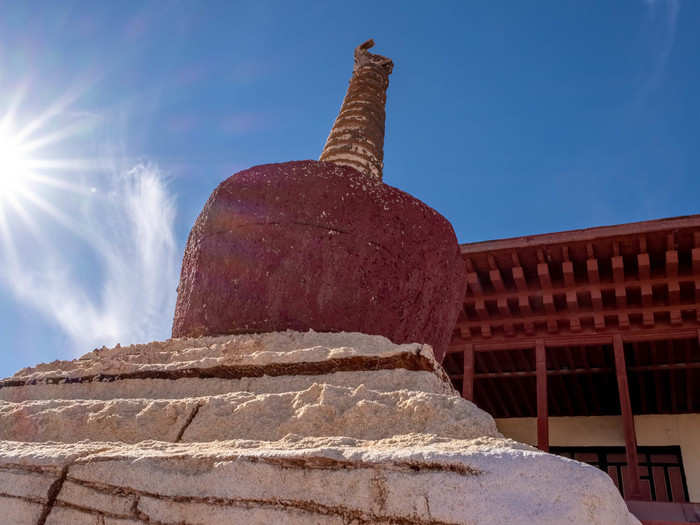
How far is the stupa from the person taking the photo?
948mm

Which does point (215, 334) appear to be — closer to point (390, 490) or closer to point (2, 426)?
point (2, 426)

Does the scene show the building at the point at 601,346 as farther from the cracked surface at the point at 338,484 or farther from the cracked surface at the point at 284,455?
the cracked surface at the point at 338,484

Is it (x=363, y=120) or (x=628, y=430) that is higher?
(x=363, y=120)

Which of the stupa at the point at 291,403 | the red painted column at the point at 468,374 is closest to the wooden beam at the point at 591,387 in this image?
the red painted column at the point at 468,374

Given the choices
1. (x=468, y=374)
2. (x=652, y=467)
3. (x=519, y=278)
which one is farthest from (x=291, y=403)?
(x=652, y=467)

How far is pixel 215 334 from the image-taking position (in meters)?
2.01

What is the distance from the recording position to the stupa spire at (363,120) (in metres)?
3.04

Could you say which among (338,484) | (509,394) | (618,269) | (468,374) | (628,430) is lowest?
(338,484)

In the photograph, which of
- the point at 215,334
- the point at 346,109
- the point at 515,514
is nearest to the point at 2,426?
the point at 215,334

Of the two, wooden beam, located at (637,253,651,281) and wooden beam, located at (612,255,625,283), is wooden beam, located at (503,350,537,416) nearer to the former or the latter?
wooden beam, located at (612,255,625,283)

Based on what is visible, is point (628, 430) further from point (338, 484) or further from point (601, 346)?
point (338, 484)

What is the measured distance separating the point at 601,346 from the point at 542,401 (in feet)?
4.17

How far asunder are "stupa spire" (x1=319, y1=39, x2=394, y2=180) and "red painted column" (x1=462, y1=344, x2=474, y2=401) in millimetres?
3677

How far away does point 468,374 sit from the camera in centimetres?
635
